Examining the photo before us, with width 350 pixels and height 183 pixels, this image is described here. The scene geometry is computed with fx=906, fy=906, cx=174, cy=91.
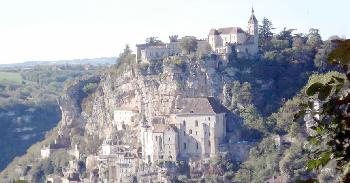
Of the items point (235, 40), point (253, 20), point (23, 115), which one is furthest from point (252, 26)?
point (23, 115)

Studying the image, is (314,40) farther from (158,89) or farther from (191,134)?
(191,134)

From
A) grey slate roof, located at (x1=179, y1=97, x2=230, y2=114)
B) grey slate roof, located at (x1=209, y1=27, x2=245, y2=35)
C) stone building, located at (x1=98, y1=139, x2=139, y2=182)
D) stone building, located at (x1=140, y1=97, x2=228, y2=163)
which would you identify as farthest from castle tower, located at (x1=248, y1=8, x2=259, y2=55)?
stone building, located at (x1=98, y1=139, x2=139, y2=182)

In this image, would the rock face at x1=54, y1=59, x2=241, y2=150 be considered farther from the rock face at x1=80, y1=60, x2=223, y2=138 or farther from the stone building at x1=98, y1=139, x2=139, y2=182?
the stone building at x1=98, y1=139, x2=139, y2=182

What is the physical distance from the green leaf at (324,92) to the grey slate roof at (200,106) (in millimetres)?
40756

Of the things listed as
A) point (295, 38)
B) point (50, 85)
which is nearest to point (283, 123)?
point (295, 38)

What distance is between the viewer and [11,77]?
119 metres

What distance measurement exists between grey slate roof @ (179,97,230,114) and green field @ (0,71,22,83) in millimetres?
70101

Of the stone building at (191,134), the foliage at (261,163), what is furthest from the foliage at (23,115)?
the foliage at (261,163)

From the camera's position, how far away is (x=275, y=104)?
49.5 metres

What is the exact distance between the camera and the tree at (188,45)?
5194cm

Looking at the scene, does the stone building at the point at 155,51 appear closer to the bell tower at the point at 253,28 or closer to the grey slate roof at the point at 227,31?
the grey slate roof at the point at 227,31

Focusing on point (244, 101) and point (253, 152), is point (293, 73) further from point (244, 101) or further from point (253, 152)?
point (253, 152)

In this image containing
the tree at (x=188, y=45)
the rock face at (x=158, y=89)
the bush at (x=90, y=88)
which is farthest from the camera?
the bush at (x=90, y=88)

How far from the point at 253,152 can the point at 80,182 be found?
10.9 meters
